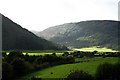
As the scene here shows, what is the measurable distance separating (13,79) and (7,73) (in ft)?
10.8

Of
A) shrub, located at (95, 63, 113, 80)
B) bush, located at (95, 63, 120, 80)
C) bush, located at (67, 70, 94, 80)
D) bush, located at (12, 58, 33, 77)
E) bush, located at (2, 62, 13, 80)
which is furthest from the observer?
bush, located at (12, 58, 33, 77)

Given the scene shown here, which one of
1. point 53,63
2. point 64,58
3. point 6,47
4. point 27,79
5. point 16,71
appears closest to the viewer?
point 27,79

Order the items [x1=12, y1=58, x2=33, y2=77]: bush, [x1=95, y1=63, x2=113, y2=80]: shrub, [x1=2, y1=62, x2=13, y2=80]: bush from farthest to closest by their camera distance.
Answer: [x1=12, y1=58, x2=33, y2=77]: bush < [x1=2, y1=62, x2=13, y2=80]: bush < [x1=95, y1=63, x2=113, y2=80]: shrub

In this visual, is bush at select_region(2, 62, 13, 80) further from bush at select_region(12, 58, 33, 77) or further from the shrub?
the shrub

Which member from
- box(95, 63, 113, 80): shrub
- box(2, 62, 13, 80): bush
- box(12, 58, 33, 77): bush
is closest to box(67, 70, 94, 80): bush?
box(95, 63, 113, 80): shrub

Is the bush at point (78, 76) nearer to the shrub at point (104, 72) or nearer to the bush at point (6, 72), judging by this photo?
the shrub at point (104, 72)

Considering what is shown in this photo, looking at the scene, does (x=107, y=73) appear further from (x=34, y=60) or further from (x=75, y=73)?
(x=34, y=60)

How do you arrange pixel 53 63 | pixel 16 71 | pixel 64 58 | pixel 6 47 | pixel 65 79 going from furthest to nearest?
pixel 6 47, pixel 64 58, pixel 53 63, pixel 16 71, pixel 65 79

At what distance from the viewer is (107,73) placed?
79.0 meters

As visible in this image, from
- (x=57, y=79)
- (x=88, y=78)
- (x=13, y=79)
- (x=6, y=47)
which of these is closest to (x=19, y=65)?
(x=13, y=79)

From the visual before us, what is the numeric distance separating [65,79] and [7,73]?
19.6 metres

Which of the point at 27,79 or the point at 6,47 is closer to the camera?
the point at 27,79

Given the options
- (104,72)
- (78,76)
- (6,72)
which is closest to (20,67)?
(6,72)

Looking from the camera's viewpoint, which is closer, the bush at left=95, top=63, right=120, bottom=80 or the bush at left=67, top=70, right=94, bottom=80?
the bush at left=67, top=70, right=94, bottom=80
